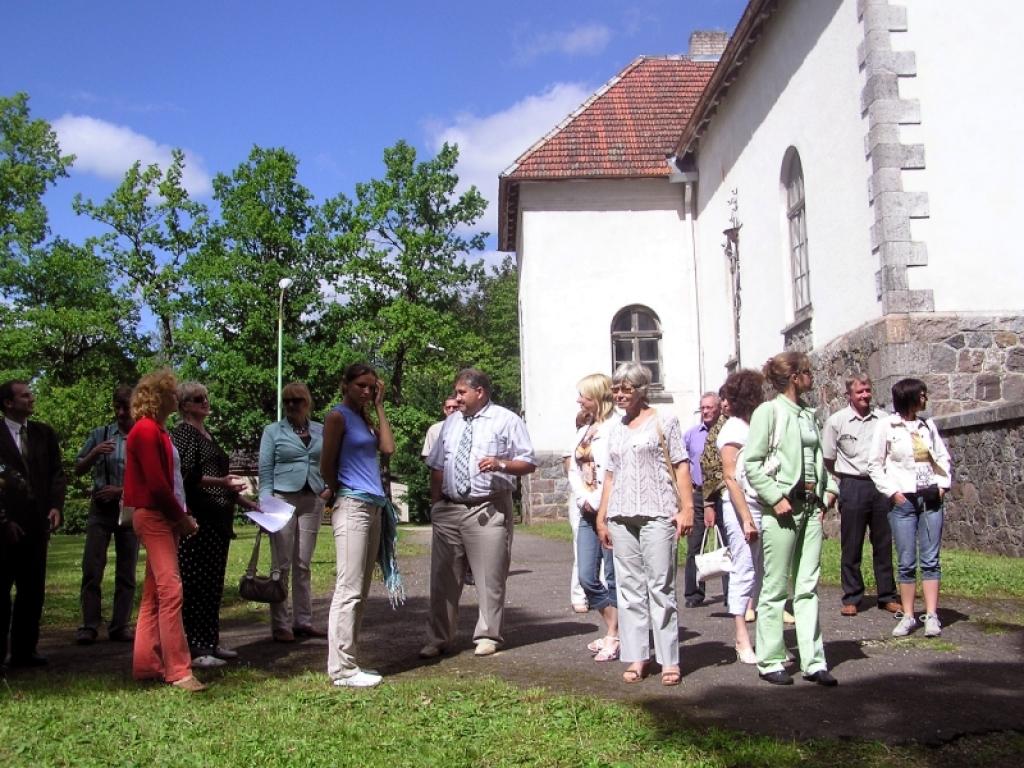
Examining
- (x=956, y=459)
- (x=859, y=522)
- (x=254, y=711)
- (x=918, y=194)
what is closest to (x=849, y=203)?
(x=918, y=194)

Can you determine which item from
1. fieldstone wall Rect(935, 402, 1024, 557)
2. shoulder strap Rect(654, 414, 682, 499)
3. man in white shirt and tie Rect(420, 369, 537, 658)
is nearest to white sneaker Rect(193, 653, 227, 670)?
man in white shirt and tie Rect(420, 369, 537, 658)

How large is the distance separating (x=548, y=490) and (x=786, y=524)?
65.3 ft

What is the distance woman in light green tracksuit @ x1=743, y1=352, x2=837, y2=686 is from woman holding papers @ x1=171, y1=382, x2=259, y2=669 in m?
3.37

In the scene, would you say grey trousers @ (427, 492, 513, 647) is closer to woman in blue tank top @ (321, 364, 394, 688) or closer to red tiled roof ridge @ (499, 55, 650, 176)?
woman in blue tank top @ (321, 364, 394, 688)

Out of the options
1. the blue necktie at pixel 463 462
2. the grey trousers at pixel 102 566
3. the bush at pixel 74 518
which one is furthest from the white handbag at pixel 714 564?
the bush at pixel 74 518

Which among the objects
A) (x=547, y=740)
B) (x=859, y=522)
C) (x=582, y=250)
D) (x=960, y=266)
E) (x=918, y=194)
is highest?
(x=582, y=250)

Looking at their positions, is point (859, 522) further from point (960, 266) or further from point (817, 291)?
point (817, 291)

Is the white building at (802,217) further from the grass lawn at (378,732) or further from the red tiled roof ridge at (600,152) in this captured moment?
the grass lawn at (378,732)

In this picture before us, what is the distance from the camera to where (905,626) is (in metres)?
7.62

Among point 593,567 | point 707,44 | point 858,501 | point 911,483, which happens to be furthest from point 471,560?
point 707,44

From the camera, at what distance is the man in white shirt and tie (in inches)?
292

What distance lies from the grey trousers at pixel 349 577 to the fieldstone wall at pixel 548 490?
63.7 ft

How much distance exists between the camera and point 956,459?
1336 cm

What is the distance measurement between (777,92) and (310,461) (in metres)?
12.9
